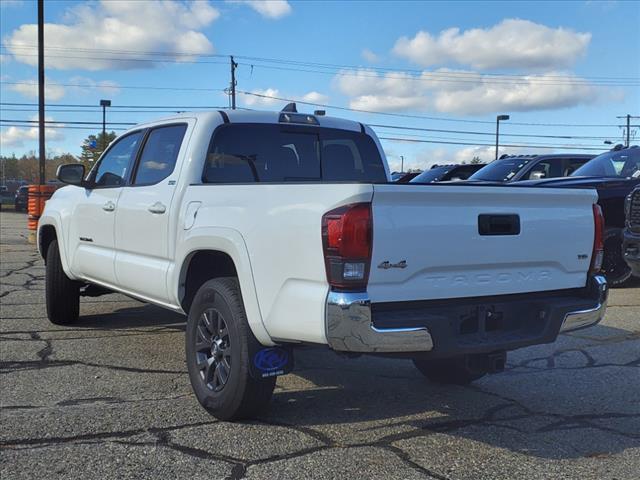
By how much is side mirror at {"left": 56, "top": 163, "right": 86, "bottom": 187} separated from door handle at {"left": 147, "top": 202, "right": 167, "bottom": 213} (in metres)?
1.67

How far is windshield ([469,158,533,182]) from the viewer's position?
12.9 meters

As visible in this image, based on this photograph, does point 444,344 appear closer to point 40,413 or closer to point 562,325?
point 562,325

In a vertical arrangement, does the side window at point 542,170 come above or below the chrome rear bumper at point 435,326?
above

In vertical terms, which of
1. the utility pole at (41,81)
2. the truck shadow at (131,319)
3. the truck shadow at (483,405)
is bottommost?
the truck shadow at (483,405)

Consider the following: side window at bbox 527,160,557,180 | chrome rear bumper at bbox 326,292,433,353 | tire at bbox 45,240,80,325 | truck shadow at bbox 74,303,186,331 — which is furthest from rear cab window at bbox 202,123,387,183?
side window at bbox 527,160,557,180

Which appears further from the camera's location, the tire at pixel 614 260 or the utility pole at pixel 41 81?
the utility pole at pixel 41 81

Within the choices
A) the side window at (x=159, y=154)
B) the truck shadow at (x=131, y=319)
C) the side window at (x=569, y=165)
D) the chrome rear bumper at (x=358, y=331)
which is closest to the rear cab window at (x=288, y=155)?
the side window at (x=159, y=154)

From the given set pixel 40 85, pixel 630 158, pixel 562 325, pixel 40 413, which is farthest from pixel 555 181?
pixel 40 85

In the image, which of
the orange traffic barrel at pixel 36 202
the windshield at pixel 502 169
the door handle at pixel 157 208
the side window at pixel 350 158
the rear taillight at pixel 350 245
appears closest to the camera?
the rear taillight at pixel 350 245

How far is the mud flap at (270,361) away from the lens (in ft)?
12.3

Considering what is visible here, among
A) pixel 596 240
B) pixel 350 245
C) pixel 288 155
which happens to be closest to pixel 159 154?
pixel 288 155

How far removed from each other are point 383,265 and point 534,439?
157cm

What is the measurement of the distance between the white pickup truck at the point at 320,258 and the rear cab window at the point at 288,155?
1 centimetres

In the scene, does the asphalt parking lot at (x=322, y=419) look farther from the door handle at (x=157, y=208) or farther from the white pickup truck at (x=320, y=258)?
the door handle at (x=157, y=208)
